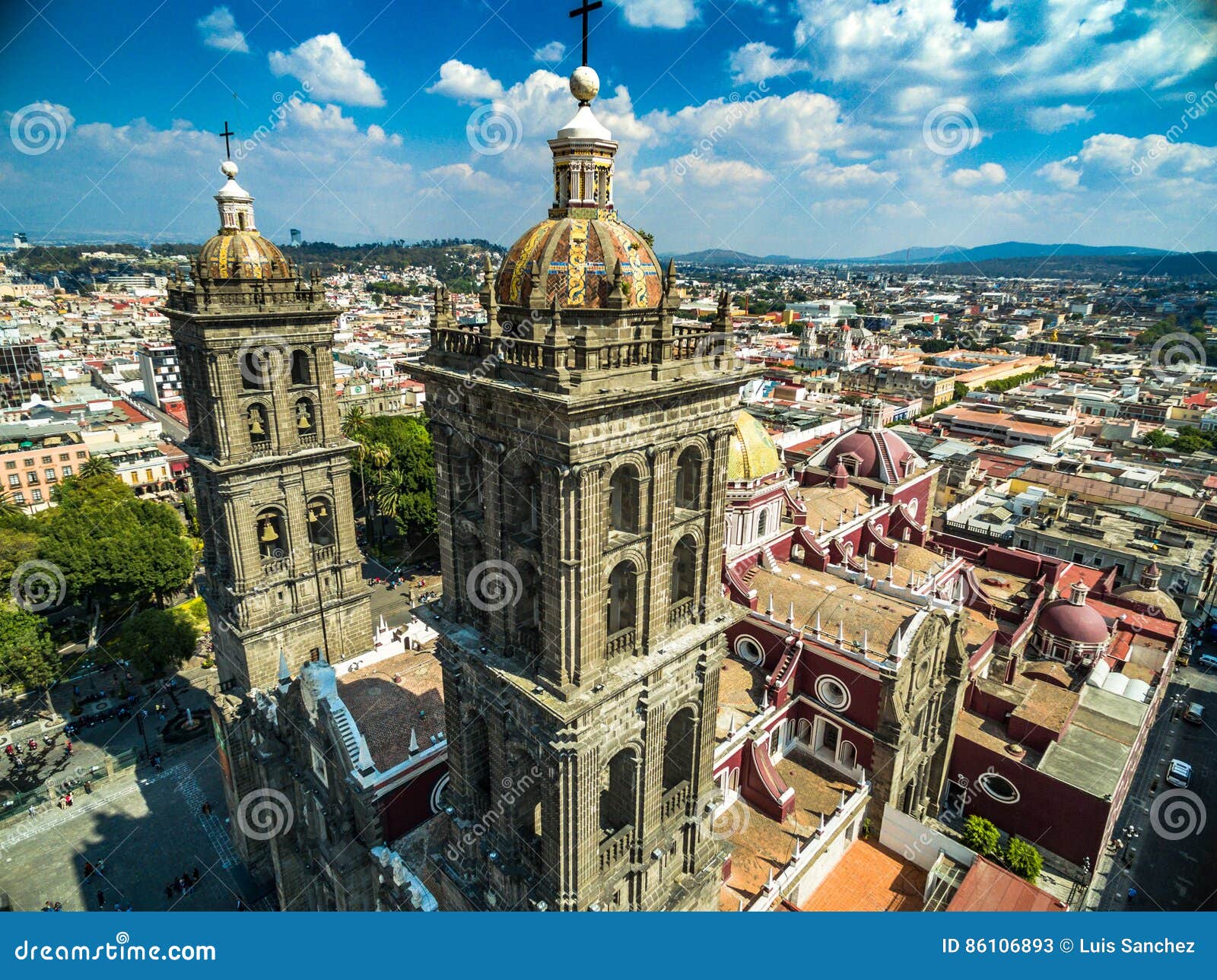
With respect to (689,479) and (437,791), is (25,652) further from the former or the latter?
(689,479)

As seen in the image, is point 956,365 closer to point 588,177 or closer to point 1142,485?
point 1142,485

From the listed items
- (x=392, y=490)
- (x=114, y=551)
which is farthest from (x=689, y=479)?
(x=392, y=490)

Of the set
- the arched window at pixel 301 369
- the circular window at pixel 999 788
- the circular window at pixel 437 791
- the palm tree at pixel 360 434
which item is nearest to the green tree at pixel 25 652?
the arched window at pixel 301 369

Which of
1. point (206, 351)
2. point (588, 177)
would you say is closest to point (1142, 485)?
point (588, 177)

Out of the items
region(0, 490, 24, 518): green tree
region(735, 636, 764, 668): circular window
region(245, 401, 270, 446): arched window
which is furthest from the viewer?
region(0, 490, 24, 518): green tree

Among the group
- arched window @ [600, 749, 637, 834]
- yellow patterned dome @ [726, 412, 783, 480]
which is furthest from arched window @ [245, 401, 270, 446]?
yellow patterned dome @ [726, 412, 783, 480]

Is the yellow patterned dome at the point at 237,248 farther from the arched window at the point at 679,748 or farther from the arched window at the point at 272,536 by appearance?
the arched window at the point at 679,748

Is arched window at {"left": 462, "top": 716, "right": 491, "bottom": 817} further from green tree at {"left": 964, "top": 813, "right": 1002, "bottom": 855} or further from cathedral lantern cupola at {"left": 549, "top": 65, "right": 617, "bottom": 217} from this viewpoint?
green tree at {"left": 964, "top": 813, "right": 1002, "bottom": 855}
